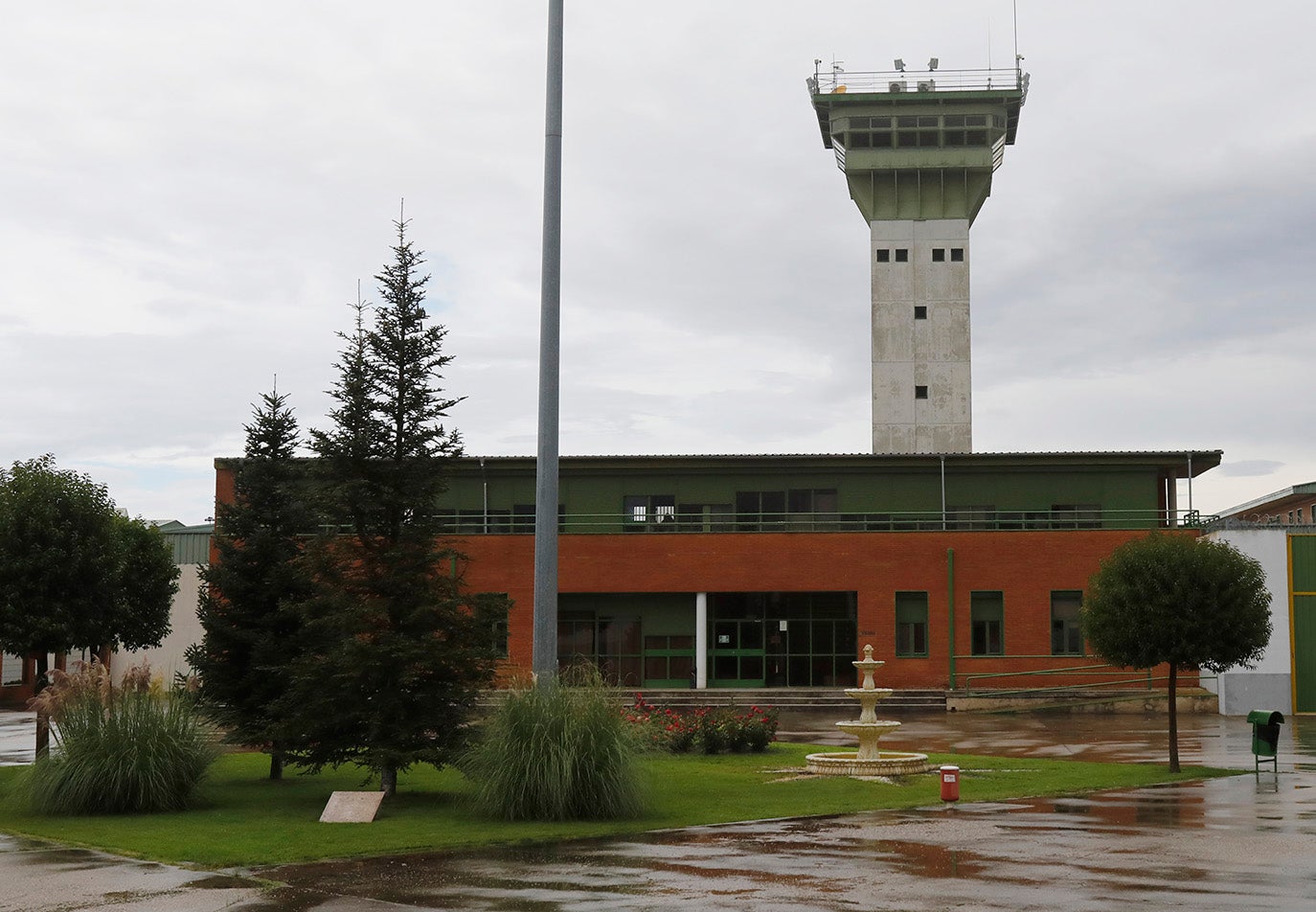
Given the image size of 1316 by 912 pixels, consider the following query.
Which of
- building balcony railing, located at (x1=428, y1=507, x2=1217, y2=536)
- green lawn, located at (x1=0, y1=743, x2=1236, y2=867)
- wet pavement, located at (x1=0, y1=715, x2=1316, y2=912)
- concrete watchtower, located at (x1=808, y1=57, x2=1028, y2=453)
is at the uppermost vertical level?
concrete watchtower, located at (x1=808, y1=57, x2=1028, y2=453)

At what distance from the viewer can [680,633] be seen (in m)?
40.1

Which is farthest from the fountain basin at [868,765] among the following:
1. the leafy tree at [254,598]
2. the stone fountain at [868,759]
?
the leafy tree at [254,598]

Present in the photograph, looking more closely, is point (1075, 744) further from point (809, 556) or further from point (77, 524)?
point (77, 524)

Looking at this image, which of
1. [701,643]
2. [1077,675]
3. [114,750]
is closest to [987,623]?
[1077,675]

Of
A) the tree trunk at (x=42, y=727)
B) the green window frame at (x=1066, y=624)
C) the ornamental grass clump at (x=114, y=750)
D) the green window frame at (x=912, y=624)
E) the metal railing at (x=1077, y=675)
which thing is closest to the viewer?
the ornamental grass clump at (x=114, y=750)

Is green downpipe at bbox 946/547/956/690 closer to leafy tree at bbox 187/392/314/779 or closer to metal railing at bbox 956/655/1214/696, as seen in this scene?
metal railing at bbox 956/655/1214/696

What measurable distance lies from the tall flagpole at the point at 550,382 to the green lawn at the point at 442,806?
1869 mm

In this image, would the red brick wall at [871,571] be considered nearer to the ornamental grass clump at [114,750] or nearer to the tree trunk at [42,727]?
the tree trunk at [42,727]

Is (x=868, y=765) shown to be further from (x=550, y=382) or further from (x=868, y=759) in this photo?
(x=550, y=382)

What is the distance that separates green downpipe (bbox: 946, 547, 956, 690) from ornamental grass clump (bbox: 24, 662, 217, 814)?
25809 millimetres

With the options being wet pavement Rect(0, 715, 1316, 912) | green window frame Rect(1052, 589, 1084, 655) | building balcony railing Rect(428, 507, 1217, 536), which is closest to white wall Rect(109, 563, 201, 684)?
building balcony railing Rect(428, 507, 1217, 536)

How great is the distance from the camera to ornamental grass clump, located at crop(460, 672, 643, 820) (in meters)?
14.0

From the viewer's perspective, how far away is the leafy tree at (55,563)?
756 inches

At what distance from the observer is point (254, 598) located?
62.2ft
